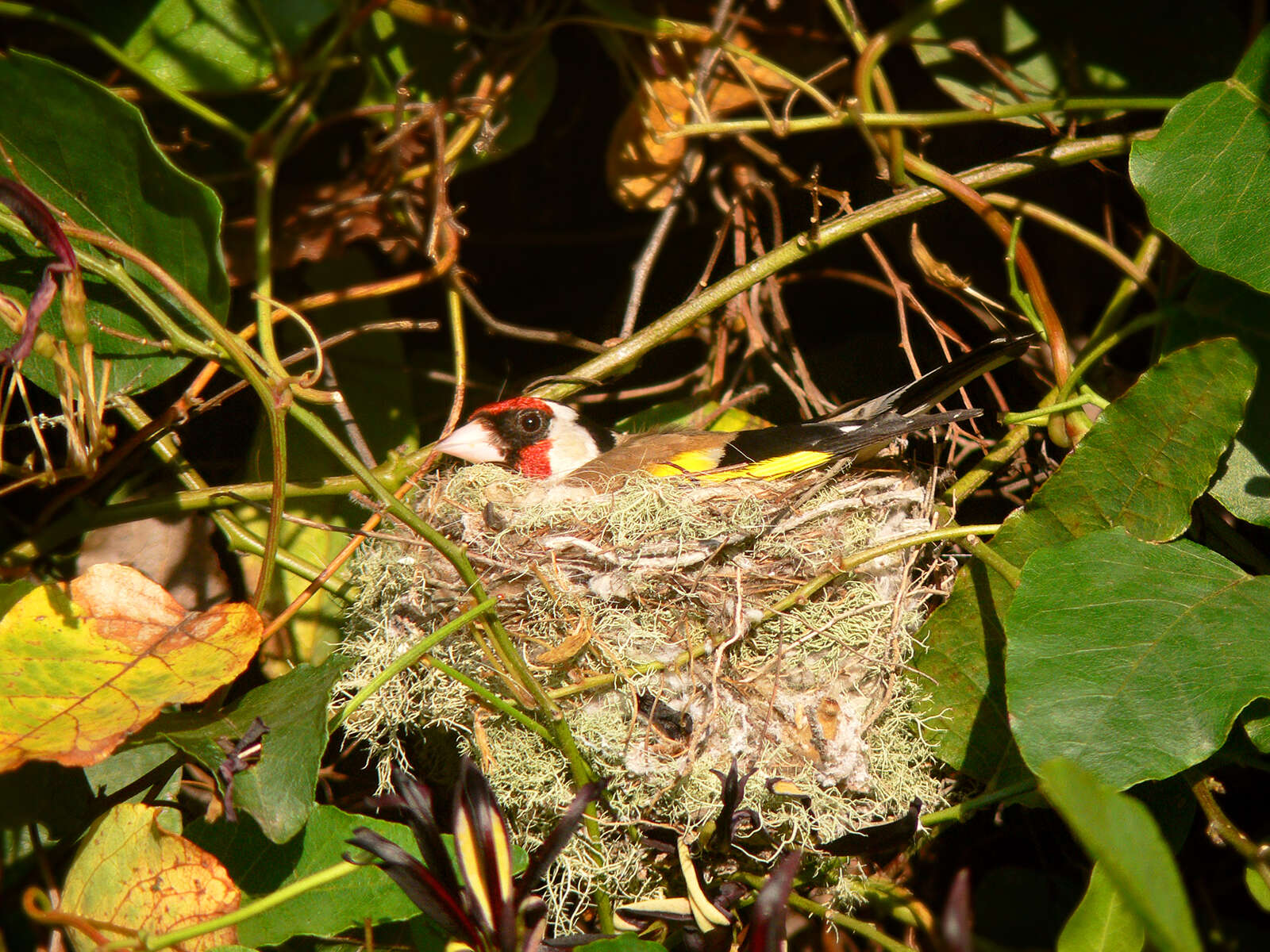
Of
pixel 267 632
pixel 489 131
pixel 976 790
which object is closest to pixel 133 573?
pixel 267 632

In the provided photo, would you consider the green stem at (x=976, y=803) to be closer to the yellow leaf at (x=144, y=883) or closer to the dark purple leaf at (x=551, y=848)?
the dark purple leaf at (x=551, y=848)

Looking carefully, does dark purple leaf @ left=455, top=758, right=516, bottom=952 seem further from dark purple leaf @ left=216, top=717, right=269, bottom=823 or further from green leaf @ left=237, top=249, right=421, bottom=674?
green leaf @ left=237, top=249, right=421, bottom=674

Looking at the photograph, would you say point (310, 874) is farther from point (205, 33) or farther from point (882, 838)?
point (205, 33)

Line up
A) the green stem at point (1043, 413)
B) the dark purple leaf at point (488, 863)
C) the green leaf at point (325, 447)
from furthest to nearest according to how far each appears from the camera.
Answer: the green leaf at point (325, 447)
the green stem at point (1043, 413)
the dark purple leaf at point (488, 863)

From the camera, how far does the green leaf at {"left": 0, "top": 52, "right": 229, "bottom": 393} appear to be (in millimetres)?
1624

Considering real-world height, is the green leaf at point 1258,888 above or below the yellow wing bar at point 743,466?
below

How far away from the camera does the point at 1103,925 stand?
1227 mm

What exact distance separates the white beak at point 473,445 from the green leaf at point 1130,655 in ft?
3.65

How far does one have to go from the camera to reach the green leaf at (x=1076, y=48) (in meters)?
1.92

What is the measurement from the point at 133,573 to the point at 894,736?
1267 mm

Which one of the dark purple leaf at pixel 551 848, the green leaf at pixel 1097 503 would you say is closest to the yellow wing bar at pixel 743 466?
the green leaf at pixel 1097 503

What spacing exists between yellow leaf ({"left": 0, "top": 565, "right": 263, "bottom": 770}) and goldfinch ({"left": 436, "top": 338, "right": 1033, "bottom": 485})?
2.13ft

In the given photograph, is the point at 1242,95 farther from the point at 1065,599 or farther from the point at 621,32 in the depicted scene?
the point at 621,32

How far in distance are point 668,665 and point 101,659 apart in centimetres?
86
